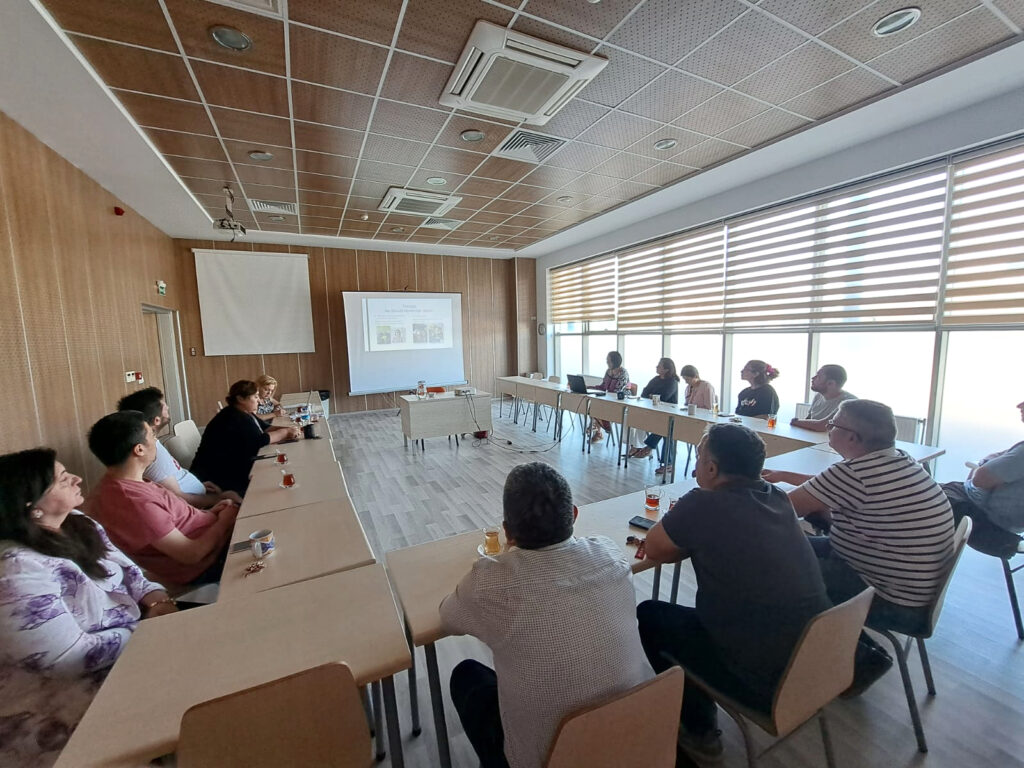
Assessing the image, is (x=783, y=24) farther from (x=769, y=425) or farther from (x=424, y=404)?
(x=424, y=404)

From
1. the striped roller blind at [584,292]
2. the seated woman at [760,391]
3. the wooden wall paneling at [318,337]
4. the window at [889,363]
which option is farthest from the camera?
the wooden wall paneling at [318,337]

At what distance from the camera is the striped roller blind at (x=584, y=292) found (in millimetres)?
7586

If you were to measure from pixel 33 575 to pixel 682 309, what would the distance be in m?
6.42

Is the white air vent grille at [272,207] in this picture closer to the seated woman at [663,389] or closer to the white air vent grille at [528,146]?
the white air vent grille at [528,146]

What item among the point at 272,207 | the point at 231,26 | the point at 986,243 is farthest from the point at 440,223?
the point at 986,243

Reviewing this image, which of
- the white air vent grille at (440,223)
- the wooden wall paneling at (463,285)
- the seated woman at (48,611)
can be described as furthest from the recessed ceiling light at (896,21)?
the wooden wall paneling at (463,285)

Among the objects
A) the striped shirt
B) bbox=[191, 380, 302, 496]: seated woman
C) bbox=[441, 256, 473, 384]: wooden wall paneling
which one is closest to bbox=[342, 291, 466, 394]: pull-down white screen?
bbox=[441, 256, 473, 384]: wooden wall paneling

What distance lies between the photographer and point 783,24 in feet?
7.68

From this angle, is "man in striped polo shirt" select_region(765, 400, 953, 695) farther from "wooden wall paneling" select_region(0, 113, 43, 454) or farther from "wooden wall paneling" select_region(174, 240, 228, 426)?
"wooden wall paneling" select_region(174, 240, 228, 426)

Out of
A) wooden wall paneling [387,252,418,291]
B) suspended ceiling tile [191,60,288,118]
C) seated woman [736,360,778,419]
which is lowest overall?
seated woman [736,360,778,419]

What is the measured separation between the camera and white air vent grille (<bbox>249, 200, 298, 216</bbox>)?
531 cm

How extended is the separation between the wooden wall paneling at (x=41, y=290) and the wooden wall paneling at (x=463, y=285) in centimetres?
613

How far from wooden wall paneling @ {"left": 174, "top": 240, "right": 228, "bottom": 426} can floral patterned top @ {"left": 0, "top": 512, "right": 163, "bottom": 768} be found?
722cm

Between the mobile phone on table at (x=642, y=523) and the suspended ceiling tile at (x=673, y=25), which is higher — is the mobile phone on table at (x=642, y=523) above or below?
below
